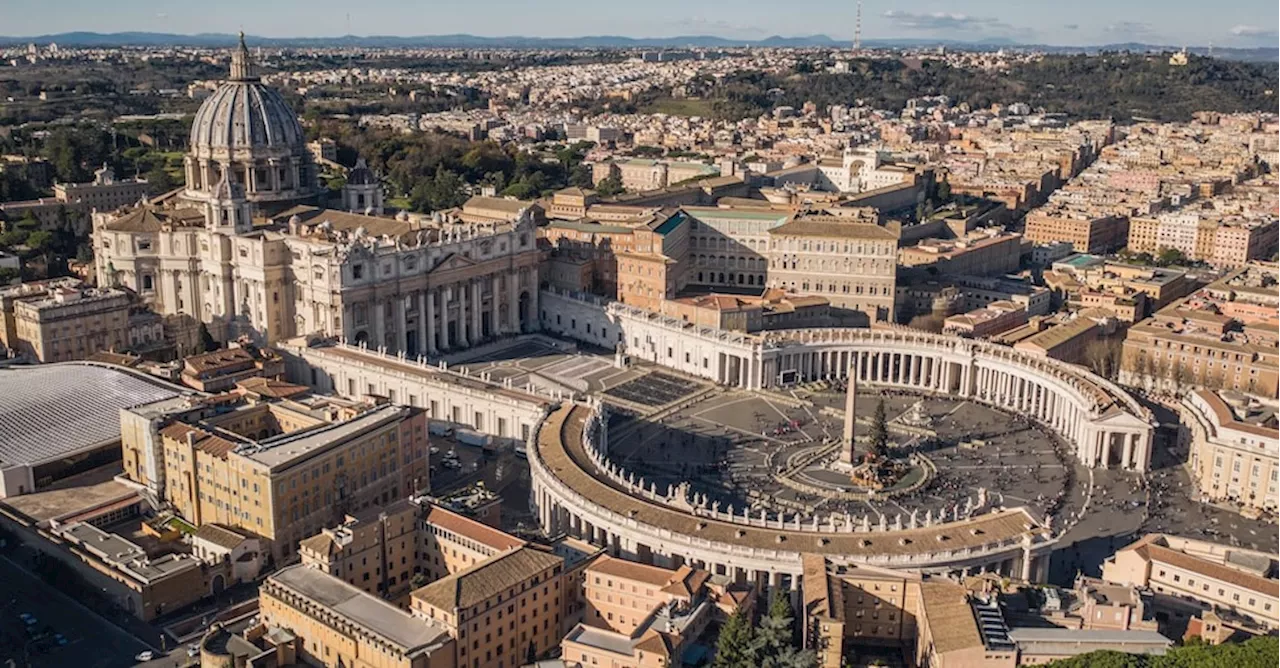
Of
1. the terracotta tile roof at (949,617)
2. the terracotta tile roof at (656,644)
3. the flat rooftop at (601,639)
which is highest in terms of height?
the terracotta tile roof at (949,617)

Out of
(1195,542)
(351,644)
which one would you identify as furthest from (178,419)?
(1195,542)

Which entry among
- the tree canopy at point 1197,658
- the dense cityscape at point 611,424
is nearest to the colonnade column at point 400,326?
the dense cityscape at point 611,424

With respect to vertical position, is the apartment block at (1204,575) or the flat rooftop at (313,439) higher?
the flat rooftop at (313,439)

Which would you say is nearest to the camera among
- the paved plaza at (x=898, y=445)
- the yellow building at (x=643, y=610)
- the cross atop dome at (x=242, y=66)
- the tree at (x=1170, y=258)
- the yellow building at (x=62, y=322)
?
the yellow building at (x=643, y=610)

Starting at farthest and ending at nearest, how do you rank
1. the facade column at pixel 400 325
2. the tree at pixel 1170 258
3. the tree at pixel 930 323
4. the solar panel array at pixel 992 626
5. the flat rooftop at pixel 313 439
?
the tree at pixel 1170 258 → the tree at pixel 930 323 → the facade column at pixel 400 325 → the flat rooftop at pixel 313 439 → the solar panel array at pixel 992 626

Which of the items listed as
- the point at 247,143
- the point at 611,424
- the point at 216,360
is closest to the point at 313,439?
the point at 216,360

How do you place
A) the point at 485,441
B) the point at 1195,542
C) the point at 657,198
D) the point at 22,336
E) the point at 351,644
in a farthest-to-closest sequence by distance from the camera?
the point at 657,198 → the point at 22,336 → the point at 485,441 → the point at 1195,542 → the point at 351,644

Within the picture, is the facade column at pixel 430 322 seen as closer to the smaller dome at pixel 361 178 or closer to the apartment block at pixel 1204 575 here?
the smaller dome at pixel 361 178

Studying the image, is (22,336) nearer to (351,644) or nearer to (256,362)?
(256,362)
